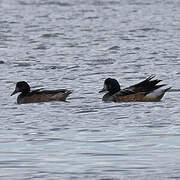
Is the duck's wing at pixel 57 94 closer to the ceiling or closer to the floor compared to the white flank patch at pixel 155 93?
closer to the ceiling

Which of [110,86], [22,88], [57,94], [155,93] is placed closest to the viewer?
[155,93]

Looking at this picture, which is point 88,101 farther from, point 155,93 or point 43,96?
point 155,93

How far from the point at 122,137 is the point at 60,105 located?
3.94 m

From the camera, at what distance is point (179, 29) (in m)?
35.9

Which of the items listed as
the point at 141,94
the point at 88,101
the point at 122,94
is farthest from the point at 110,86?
the point at 141,94

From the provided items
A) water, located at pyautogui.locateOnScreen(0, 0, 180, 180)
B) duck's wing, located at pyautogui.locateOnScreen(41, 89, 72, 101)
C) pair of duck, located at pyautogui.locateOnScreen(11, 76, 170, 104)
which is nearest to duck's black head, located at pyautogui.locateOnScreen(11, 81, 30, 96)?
pair of duck, located at pyautogui.locateOnScreen(11, 76, 170, 104)

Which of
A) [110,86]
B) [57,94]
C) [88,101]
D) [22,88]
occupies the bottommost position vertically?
[88,101]

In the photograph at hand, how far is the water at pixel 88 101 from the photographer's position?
1313 centimetres

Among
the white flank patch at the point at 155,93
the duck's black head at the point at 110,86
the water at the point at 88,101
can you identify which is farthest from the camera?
the duck's black head at the point at 110,86

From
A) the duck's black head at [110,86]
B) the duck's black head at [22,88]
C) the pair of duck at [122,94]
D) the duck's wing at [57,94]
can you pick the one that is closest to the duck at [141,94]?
the pair of duck at [122,94]

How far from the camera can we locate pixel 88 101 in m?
19.2

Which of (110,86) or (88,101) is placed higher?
(110,86)

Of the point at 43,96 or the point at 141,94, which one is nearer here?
the point at 141,94

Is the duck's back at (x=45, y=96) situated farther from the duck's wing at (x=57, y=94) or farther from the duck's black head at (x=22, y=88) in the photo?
the duck's black head at (x=22, y=88)
